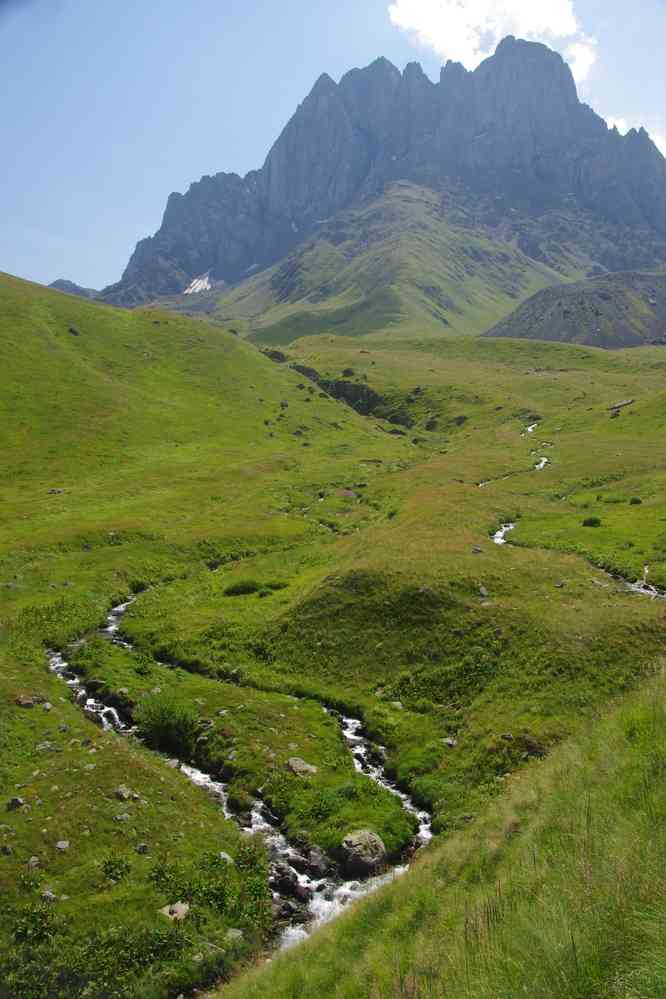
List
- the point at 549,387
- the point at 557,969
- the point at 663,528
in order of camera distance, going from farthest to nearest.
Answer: the point at 549,387 < the point at 663,528 < the point at 557,969

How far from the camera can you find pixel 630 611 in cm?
3544

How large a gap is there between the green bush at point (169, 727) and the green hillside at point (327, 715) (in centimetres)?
13

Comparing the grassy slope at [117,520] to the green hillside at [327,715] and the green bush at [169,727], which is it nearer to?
the green hillside at [327,715]

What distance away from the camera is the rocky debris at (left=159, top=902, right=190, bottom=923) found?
728 inches

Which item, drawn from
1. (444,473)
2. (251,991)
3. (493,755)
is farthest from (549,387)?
(251,991)

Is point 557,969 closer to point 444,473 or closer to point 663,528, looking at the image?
point 663,528

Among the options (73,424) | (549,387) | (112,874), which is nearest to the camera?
(112,874)

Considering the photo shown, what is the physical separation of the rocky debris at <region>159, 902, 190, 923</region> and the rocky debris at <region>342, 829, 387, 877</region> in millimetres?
5182

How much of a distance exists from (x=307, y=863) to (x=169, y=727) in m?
9.84

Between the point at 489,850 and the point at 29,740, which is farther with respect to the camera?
the point at 29,740

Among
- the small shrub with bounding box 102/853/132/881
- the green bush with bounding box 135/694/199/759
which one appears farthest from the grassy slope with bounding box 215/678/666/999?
the green bush with bounding box 135/694/199/759

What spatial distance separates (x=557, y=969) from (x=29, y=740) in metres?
23.3

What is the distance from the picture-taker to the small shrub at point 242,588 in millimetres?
49531

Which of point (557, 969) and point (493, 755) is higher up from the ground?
point (557, 969)
